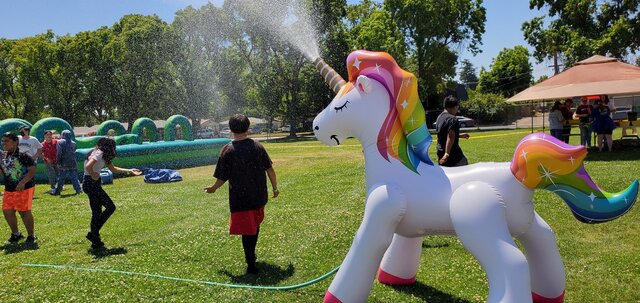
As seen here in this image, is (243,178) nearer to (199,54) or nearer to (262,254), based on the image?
(262,254)

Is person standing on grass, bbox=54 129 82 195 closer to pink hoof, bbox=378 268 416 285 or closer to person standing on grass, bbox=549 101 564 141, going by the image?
pink hoof, bbox=378 268 416 285

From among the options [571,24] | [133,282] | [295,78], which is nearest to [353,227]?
[133,282]

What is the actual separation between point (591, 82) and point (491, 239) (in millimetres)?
14413

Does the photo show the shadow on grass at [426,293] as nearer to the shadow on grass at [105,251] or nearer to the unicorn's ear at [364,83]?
the unicorn's ear at [364,83]

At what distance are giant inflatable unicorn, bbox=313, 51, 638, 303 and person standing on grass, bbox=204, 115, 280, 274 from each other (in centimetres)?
131

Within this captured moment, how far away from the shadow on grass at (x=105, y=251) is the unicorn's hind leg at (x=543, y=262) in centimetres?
525

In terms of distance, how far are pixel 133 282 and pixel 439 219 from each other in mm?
3545

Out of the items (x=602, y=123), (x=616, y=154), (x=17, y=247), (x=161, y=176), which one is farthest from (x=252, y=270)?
(x=602, y=123)

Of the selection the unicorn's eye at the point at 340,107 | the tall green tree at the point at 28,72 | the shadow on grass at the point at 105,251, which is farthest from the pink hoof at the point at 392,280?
the tall green tree at the point at 28,72

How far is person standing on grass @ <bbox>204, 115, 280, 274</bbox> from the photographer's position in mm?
5520

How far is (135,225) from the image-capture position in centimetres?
860

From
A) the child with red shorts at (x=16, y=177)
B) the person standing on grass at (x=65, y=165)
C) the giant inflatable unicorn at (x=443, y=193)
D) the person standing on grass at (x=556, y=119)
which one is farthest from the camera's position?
the person standing on grass at (x=556, y=119)

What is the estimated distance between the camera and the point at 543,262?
163 inches

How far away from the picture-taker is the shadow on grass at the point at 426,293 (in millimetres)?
4734
